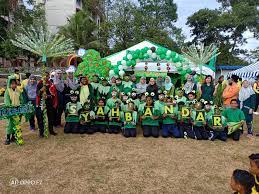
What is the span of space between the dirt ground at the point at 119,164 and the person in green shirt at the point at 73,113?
365 mm

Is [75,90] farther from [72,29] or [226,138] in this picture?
[72,29]

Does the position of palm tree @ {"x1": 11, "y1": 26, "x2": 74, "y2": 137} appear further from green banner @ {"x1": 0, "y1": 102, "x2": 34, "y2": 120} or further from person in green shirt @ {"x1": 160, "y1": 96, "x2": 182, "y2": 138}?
person in green shirt @ {"x1": 160, "y1": 96, "x2": 182, "y2": 138}

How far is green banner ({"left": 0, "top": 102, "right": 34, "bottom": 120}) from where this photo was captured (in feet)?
19.0

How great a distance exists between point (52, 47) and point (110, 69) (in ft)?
10.7

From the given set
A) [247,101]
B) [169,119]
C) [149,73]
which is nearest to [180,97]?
[169,119]

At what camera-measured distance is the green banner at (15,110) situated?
19.0 feet

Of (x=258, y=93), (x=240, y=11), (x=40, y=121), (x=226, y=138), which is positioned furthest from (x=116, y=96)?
(x=240, y=11)

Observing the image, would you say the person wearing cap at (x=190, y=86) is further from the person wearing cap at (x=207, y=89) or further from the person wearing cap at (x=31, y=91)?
the person wearing cap at (x=31, y=91)

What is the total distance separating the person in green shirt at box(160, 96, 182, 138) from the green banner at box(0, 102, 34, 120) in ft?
10.1

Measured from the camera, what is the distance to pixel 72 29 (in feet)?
85.0

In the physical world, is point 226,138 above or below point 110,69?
below

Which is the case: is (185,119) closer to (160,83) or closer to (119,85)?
(160,83)

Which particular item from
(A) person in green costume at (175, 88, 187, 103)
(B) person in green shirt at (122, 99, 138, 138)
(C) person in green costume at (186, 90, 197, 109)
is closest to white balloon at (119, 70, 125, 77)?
(B) person in green shirt at (122, 99, 138, 138)

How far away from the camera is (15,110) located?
597 cm
